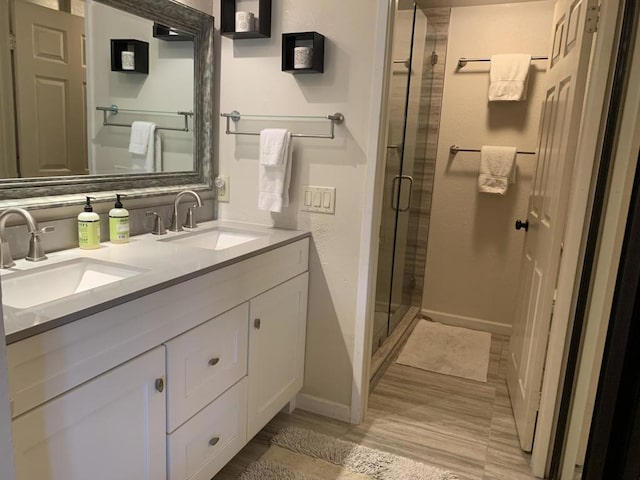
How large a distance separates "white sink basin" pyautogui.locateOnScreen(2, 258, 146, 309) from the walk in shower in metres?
1.54

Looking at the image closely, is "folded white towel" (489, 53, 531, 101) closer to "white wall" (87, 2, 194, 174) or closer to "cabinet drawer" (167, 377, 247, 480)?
"white wall" (87, 2, 194, 174)

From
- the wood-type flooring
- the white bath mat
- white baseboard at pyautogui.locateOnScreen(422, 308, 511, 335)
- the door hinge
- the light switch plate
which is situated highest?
the door hinge

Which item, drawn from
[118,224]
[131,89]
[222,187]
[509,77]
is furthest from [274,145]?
[509,77]

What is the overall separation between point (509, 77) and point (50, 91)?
266 centimetres

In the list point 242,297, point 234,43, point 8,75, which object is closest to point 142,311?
point 242,297

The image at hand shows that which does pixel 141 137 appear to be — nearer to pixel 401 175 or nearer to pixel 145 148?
pixel 145 148

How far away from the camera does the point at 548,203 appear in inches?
78.2

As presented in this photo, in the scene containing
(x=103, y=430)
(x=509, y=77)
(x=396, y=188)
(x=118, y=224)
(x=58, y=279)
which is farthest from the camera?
(x=509, y=77)

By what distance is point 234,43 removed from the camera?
2.18m

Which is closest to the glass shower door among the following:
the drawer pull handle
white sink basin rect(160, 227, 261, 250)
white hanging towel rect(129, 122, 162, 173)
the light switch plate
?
the light switch plate

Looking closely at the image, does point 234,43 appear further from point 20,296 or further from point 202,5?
point 20,296

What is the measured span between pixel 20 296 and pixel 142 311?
1.22 ft

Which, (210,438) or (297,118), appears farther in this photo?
(297,118)

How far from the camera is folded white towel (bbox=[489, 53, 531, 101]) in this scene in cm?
304
